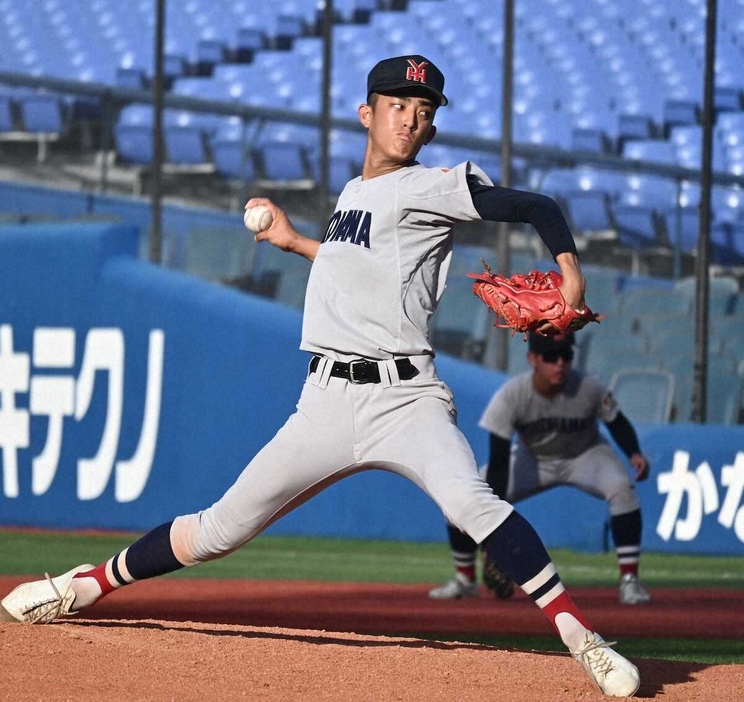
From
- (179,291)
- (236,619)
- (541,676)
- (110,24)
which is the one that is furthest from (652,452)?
(110,24)

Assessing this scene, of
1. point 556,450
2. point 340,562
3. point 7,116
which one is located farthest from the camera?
point 7,116

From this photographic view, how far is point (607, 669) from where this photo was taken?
3.61 metres

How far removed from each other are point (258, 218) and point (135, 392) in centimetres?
640

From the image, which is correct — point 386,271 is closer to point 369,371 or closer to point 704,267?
point 369,371

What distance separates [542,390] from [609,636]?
182 centimetres

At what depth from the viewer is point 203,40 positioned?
18.9 m

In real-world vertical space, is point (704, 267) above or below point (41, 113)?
below

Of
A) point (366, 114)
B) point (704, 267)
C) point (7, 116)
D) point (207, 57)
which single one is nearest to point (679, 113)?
point (207, 57)

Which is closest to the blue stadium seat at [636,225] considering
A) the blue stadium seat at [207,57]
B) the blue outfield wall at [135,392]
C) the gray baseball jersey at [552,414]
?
the blue outfield wall at [135,392]

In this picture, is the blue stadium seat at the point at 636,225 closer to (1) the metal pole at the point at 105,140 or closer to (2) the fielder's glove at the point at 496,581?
(1) the metal pole at the point at 105,140

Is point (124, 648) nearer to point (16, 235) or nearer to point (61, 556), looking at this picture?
point (61, 556)

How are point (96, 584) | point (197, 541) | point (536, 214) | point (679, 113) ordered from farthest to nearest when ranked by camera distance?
point (679, 113), point (96, 584), point (197, 541), point (536, 214)

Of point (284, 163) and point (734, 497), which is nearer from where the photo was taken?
point (734, 497)

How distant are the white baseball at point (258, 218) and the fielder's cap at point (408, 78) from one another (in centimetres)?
50
